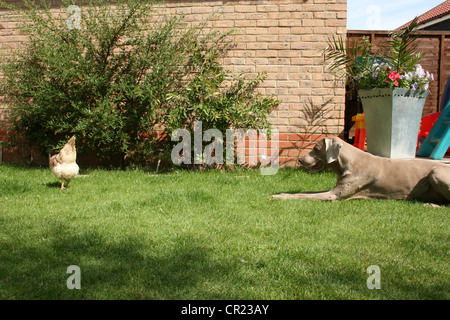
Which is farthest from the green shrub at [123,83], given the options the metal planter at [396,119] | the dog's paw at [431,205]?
the dog's paw at [431,205]

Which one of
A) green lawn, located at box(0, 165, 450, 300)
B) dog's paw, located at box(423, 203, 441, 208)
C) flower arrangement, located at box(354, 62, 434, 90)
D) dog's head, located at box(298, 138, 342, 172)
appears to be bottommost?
dog's paw, located at box(423, 203, 441, 208)

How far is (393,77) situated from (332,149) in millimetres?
1750

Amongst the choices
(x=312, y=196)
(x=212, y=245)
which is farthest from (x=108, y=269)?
(x=312, y=196)

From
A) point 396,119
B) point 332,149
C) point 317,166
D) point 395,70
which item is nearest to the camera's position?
point 332,149

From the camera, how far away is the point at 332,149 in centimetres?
451

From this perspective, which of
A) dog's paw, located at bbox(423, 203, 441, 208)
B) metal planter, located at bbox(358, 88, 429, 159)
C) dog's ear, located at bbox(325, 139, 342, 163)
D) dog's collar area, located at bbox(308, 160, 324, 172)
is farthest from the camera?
metal planter, located at bbox(358, 88, 429, 159)

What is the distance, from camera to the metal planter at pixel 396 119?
5320 mm

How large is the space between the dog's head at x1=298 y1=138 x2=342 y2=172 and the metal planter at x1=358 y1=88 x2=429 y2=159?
134 centimetres

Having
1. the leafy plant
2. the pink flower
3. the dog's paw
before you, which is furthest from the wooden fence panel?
the dog's paw

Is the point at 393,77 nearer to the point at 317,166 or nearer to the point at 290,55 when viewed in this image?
the point at 317,166

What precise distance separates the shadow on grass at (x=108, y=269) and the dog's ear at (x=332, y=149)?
222 centimetres

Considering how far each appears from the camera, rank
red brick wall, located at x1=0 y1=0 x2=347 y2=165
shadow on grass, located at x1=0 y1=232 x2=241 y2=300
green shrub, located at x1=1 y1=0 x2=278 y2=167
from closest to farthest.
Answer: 1. shadow on grass, located at x1=0 y1=232 x2=241 y2=300
2. green shrub, located at x1=1 y1=0 x2=278 y2=167
3. red brick wall, located at x1=0 y1=0 x2=347 y2=165

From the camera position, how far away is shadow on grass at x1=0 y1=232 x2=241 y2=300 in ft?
7.08

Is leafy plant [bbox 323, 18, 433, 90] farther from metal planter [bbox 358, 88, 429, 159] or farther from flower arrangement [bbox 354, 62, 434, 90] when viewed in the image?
metal planter [bbox 358, 88, 429, 159]
